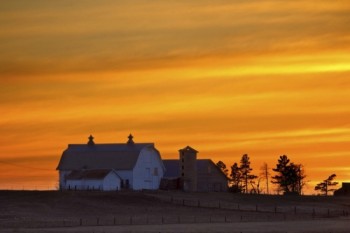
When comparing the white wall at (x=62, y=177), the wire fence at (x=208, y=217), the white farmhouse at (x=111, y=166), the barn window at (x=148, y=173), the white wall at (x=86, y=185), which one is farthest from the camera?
the barn window at (x=148, y=173)

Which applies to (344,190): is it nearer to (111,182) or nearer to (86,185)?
(111,182)

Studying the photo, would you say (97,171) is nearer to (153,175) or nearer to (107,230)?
(153,175)

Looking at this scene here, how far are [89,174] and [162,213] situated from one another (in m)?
28.5

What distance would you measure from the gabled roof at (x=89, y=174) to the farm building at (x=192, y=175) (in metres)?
12.4

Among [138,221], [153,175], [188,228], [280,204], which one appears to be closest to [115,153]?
[153,175]

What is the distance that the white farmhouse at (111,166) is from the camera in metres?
148

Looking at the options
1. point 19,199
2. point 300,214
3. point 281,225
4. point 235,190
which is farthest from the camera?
point 235,190

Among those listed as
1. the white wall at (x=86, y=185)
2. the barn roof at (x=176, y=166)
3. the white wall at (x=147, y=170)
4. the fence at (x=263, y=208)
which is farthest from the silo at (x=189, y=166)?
the fence at (x=263, y=208)

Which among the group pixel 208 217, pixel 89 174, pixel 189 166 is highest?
pixel 189 166

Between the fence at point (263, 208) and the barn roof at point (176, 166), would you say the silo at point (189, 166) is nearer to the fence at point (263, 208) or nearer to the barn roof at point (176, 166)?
the barn roof at point (176, 166)

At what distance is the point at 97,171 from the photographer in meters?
149

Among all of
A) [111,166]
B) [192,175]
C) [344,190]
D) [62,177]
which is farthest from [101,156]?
[344,190]

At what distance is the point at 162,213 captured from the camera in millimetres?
121938

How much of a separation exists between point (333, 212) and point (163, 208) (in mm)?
26222
